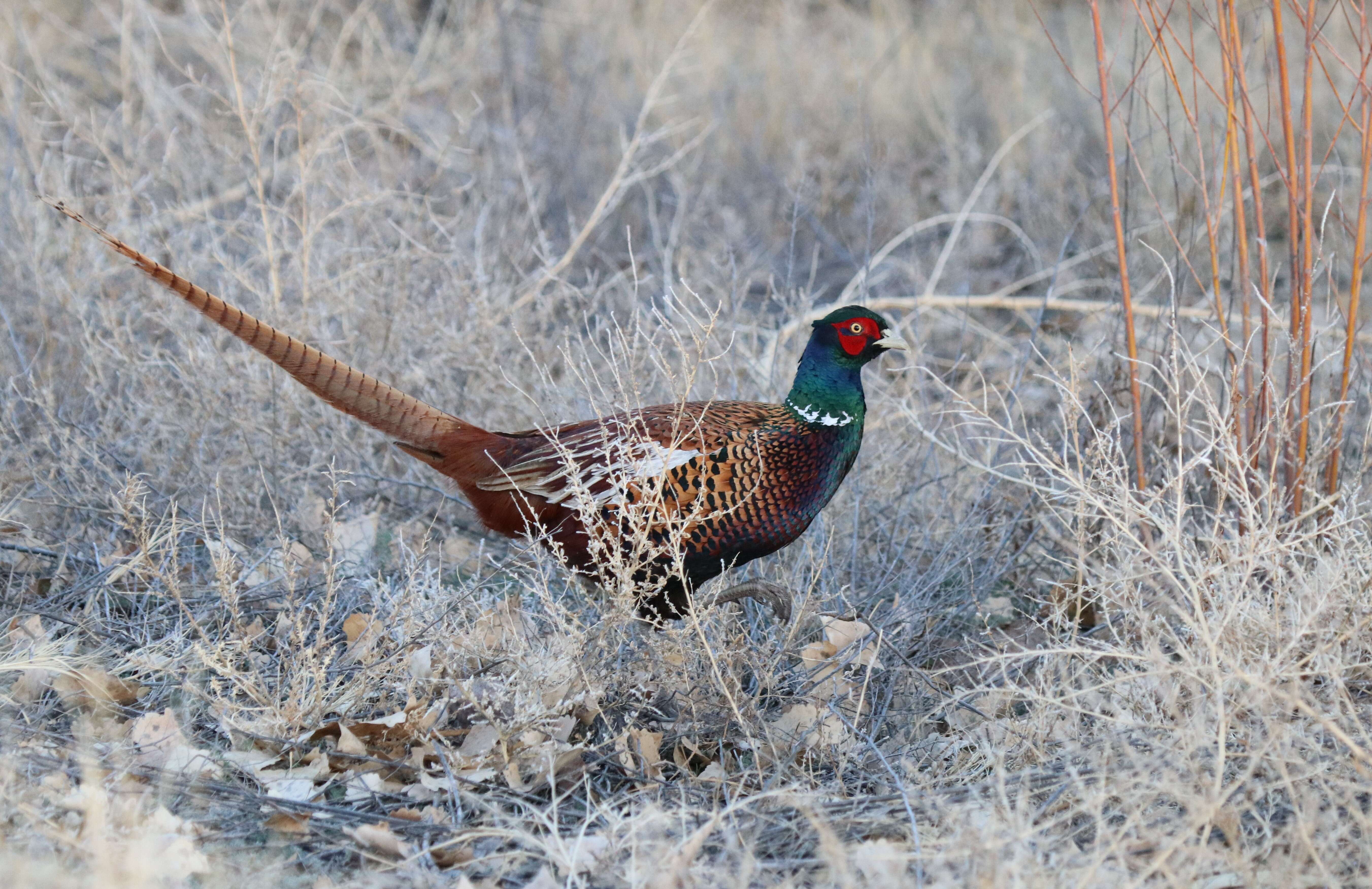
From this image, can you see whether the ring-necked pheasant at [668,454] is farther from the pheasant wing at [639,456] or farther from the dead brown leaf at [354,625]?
the dead brown leaf at [354,625]

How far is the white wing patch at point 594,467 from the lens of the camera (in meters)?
2.83

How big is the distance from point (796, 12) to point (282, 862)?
299 inches

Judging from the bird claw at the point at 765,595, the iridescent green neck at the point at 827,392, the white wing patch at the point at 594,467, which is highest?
the iridescent green neck at the point at 827,392

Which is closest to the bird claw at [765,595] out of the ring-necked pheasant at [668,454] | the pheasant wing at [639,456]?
the ring-necked pheasant at [668,454]

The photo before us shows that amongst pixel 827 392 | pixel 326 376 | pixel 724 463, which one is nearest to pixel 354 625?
pixel 326 376

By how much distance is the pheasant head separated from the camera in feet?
10.1

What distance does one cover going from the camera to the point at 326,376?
306cm

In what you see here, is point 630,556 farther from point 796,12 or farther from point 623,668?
point 796,12

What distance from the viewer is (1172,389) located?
2.55m

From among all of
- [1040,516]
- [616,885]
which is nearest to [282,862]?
[616,885]

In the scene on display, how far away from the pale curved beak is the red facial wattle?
1 centimetres

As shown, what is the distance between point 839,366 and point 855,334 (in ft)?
0.32

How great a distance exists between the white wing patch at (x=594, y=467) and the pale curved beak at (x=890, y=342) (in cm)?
58

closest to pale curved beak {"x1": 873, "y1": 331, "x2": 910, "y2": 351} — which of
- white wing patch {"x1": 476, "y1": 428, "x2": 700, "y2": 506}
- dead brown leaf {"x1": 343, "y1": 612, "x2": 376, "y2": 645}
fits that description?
white wing patch {"x1": 476, "y1": 428, "x2": 700, "y2": 506}
